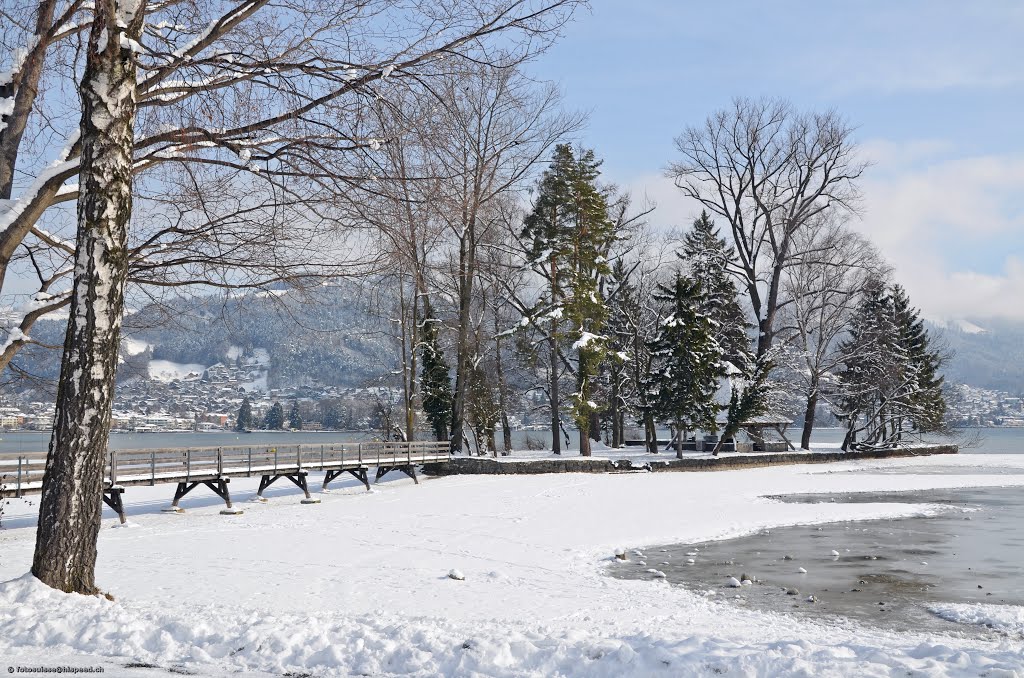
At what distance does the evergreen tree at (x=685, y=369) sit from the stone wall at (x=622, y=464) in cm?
252

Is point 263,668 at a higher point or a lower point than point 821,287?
lower

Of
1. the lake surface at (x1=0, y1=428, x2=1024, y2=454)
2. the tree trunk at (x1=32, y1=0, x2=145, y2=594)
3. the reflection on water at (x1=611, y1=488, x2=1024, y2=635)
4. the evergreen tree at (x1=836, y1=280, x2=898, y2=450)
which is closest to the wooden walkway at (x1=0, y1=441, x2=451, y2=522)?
the tree trunk at (x1=32, y1=0, x2=145, y2=594)

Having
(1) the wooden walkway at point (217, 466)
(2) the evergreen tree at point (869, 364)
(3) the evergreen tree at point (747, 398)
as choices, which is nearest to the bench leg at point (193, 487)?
(1) the wooden walkway at point (217, 466)

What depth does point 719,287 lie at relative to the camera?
54.8 meters

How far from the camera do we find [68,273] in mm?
11898

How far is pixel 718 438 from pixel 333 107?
42945 millimetres

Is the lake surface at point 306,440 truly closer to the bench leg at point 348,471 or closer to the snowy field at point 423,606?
the bench leg at point 348,471

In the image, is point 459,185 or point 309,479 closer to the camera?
point 459,185

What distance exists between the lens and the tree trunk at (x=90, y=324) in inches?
328

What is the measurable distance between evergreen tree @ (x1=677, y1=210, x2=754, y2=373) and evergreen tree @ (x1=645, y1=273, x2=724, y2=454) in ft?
15.3

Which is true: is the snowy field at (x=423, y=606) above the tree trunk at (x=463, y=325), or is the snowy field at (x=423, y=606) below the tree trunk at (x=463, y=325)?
below

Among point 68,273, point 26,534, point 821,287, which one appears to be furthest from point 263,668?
point 821,287

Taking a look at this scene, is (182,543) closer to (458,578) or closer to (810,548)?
(458,578)

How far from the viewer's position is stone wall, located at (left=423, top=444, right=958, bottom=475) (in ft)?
114
